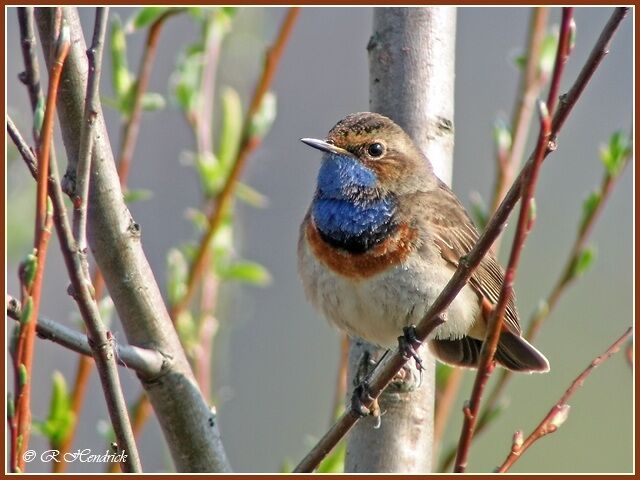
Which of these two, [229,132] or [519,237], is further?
[229,132]

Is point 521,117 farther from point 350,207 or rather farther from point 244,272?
point 244,272

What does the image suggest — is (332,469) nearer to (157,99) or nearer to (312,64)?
(157,99)

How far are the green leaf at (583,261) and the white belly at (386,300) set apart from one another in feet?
1.71

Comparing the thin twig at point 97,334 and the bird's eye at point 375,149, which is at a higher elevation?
the bird's eye at point 375,149

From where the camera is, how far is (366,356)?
4398 millimetres

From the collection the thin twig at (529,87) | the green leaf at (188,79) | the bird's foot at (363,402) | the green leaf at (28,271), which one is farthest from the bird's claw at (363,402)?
the green leaf at (28,271)

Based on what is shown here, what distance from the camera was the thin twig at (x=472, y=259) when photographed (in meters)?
2.22

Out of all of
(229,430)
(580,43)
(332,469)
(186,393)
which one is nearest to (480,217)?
(332,469)

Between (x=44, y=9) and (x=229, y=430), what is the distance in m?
6.84

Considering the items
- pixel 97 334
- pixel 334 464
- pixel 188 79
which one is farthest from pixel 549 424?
pixel 188 79

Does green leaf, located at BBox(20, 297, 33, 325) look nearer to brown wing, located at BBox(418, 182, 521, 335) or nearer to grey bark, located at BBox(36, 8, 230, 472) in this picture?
grey bark, located at BBox(36, 8, 230, 472)

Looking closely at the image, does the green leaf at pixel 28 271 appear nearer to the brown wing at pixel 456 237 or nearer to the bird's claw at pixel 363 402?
the bird's claw at pixel 363 402

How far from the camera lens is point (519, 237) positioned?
211 cm

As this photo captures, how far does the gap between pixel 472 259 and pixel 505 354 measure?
205 cm
